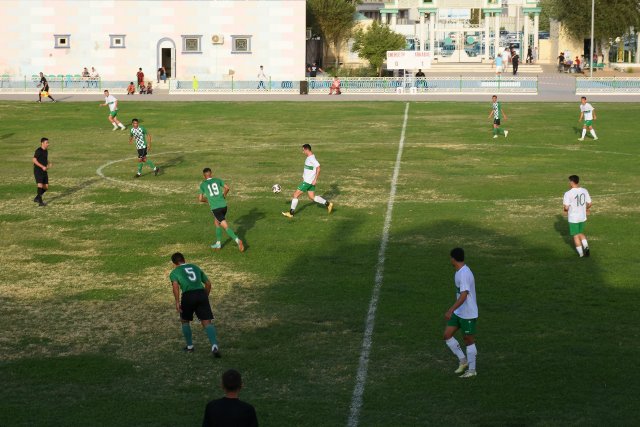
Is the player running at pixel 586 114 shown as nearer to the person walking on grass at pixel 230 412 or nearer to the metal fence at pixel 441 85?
the metal fence at pixel 441 85

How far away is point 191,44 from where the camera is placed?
271 feet

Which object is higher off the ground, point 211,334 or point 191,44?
point 191,44

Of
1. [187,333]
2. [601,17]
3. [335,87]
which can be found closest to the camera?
[187,333]

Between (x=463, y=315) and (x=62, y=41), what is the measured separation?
73379 millimetres

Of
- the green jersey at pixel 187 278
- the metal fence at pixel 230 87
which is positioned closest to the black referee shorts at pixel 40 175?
the green jersey at pixel 187 278

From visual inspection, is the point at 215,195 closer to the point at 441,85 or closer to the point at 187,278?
the point at 187,278

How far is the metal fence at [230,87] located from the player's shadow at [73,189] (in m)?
39.3

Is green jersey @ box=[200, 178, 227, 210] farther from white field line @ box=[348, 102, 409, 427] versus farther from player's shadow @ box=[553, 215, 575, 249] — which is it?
player's shadow @ box=[553, 215, 575, 249]

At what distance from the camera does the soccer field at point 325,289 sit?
13883 millimetres

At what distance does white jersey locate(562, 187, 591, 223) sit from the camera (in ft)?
70.6

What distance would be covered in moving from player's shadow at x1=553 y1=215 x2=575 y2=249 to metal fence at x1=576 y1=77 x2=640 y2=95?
45.0 metres

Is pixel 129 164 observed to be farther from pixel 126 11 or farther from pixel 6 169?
pixel 126 11

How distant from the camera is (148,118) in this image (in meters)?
53.5

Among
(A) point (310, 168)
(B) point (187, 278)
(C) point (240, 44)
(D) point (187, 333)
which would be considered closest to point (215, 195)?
(A) point (310, 168)
